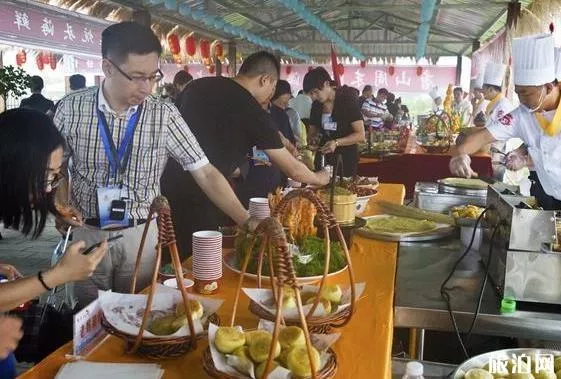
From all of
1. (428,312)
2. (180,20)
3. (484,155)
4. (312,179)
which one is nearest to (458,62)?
(180,20)

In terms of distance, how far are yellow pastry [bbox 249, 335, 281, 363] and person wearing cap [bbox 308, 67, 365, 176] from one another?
332cm

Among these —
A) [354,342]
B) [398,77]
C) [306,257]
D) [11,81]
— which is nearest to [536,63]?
[306,257]

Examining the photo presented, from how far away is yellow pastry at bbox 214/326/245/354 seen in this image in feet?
3.42

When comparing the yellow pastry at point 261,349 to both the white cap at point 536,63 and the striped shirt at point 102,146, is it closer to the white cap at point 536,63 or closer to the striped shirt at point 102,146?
the striped shirt at point 102,146

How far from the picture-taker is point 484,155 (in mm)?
5125

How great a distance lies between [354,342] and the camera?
4.23 ft

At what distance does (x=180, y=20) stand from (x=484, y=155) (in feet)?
18.7

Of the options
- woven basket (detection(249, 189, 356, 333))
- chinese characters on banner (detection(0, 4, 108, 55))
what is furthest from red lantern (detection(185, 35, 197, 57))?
woven basket (detection(249, 189, 356, 333))

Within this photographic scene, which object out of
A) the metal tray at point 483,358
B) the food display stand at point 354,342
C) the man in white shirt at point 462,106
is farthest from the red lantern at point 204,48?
the metal tray at point 483,358

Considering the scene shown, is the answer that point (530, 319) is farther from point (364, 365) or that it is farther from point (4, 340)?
point (4, 340)

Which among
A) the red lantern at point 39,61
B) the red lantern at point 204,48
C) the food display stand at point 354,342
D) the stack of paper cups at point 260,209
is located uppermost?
the red lantern at point 204,48

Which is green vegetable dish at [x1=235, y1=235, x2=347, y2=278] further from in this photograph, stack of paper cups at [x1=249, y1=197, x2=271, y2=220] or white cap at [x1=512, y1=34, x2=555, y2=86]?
white cap at [x1=512, y1=34, x2=555, y2=86]

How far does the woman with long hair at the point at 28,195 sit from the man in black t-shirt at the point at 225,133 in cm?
119

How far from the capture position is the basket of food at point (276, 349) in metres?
0.97
